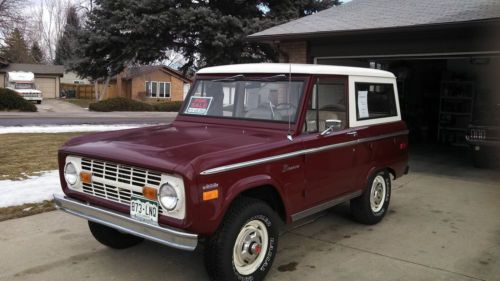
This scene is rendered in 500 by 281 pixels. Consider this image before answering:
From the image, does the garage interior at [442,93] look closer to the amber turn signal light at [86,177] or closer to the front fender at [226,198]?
the front fender at [226,198]

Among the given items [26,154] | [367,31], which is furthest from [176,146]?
[26,154]

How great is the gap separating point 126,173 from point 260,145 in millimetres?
1129

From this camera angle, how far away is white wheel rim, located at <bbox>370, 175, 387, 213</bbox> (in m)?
6.04

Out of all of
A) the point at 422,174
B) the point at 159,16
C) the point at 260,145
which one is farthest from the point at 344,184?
the point at 159,16

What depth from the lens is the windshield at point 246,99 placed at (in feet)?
15.8

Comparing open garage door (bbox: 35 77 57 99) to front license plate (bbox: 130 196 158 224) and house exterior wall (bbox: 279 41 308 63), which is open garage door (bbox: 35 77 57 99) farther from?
front license plate (bbox: 130 196 158 224)

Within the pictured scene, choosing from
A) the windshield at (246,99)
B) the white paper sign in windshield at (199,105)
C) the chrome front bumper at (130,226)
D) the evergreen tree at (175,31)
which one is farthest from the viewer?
the evergreen tree at (175,31)

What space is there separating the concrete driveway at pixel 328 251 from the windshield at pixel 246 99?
4.68ft

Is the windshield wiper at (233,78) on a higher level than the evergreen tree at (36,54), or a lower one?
lower

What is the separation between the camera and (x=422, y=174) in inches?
382

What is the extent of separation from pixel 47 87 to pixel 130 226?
→ 51.1 m

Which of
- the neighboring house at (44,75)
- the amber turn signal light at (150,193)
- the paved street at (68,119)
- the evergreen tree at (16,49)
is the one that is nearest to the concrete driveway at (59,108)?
the paved street at (68,119)

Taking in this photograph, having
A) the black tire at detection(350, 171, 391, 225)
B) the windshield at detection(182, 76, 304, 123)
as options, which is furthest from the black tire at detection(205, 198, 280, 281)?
the black tire at detection(350, 171, 391, 225)

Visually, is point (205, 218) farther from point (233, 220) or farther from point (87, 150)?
point (87, 150)
